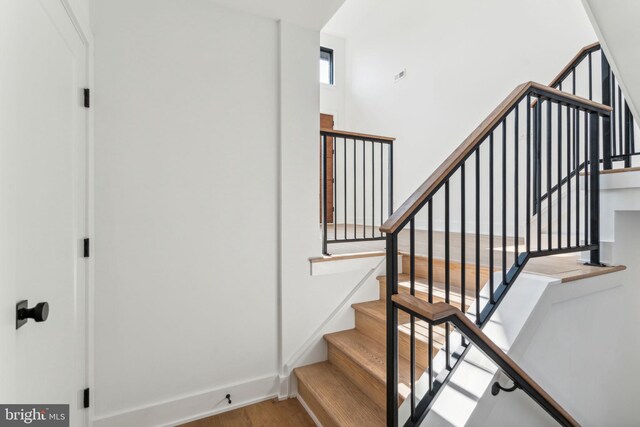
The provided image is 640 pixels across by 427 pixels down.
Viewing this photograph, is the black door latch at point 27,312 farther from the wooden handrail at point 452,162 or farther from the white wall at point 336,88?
the white wall at point 336,88

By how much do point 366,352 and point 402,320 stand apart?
347 mm

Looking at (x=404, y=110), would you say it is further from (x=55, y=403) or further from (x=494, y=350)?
(x=55, y=403)

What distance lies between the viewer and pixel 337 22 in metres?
5.73

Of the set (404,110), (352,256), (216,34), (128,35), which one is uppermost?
(404,110)

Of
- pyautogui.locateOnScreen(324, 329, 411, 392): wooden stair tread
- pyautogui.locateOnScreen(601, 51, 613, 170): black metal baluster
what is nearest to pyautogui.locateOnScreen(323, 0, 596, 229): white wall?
pyautogui.locateOnScreen(601, 51, 613, 170): black metal baluster

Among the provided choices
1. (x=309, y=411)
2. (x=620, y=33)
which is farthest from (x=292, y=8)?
(x=309, y=411)

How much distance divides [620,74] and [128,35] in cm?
275

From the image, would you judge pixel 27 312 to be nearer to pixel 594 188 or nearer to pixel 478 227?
pixel 478 227

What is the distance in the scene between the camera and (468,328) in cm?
127

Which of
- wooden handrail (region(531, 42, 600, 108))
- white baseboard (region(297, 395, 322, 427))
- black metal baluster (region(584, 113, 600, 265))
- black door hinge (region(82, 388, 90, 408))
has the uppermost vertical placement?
wooden handrail (region(531, 42, 600, 108))

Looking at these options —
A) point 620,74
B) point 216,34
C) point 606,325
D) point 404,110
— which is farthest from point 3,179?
point 404,110

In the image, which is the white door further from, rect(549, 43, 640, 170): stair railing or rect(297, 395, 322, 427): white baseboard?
rect(549, 43, 640, 170): stair railing

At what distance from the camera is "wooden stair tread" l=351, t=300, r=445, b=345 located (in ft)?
6.57

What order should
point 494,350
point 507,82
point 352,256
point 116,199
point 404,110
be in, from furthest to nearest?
point 404,110, point 507,82, point 352,256, point 116,199, point 494,350
